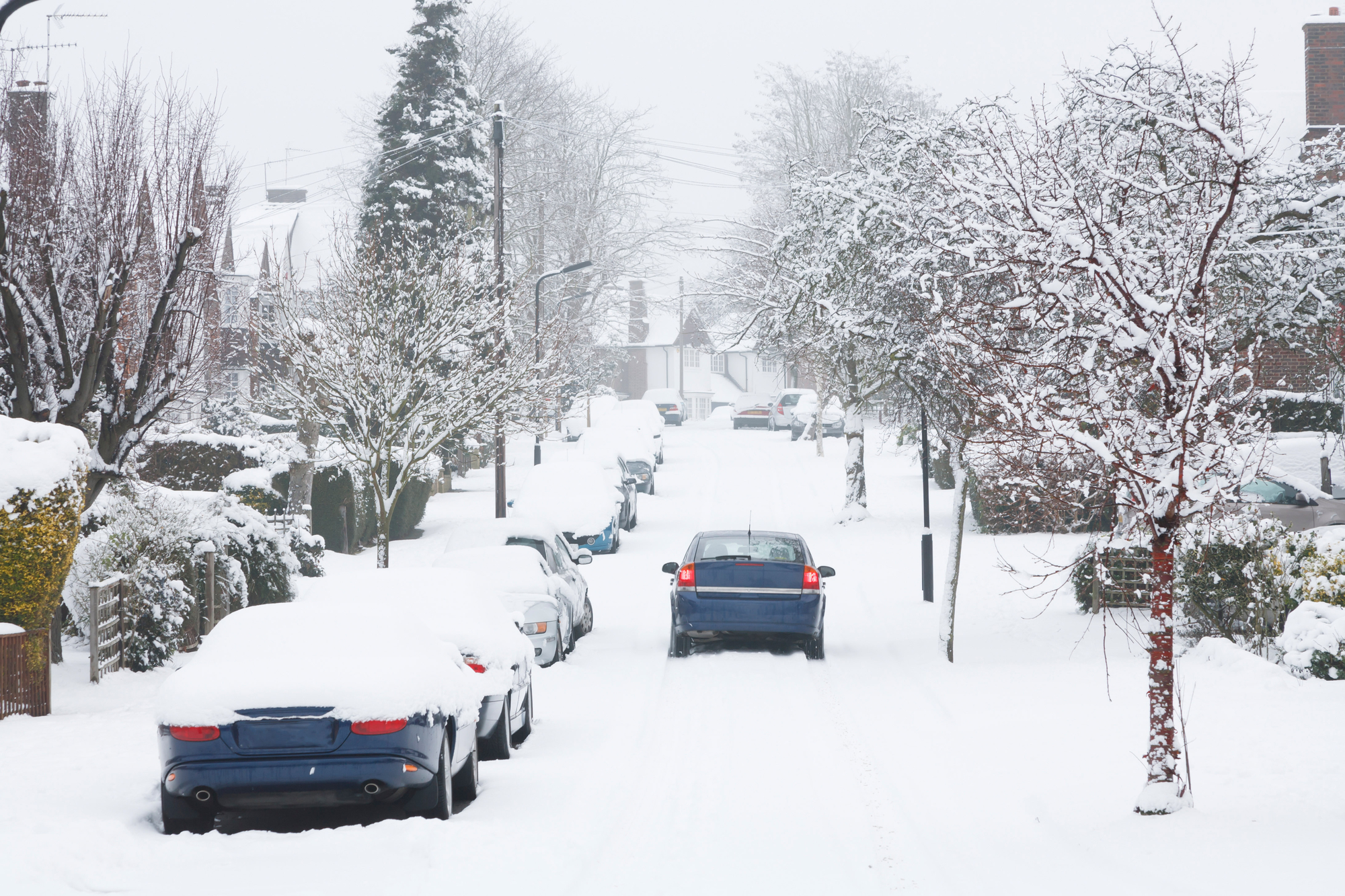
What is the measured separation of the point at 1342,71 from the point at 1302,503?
12.9 metres

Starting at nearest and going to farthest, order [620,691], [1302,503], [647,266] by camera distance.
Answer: [620,691] < [1302,503] < [647,266]

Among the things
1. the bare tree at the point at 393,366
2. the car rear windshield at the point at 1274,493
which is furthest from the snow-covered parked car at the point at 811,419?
the bare tree at the point at 393,366

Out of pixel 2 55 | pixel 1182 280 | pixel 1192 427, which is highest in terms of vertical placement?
pixel 2 55

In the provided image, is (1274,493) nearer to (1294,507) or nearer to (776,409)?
(1294,507)

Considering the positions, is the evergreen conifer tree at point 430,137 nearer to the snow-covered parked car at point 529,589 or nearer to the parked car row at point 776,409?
the snow-covered parked car at point 529,589

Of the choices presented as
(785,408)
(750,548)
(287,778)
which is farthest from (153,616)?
(785,408)

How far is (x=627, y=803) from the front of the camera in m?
7.71

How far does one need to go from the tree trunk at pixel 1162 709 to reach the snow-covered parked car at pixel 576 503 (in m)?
17.1

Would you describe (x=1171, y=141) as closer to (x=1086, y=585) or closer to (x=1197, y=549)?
(x=1197, y=549)

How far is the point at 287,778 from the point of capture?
665 cm

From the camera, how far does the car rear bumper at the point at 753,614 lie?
13711 mm

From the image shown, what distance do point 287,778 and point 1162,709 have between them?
15.7 feet

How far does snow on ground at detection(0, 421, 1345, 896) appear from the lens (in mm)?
6168

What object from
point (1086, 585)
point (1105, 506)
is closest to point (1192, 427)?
point (1105, 506)
